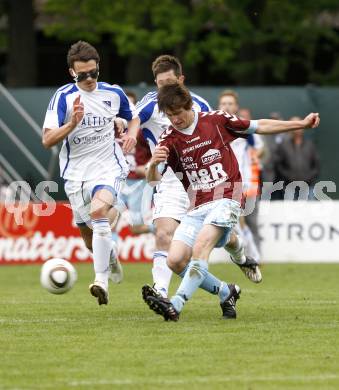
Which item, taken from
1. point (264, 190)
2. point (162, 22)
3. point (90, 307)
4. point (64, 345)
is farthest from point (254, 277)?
point (162, 22)

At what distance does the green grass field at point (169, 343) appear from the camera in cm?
666

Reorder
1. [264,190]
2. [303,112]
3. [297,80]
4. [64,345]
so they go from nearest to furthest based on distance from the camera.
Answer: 1. [64,345]
2. [264,190]
3. [303,112]
4. [297,80]

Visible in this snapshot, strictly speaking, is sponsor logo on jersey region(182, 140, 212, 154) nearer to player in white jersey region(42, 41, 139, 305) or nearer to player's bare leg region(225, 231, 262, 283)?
player's bare leg region(225, 231, 262, 283)

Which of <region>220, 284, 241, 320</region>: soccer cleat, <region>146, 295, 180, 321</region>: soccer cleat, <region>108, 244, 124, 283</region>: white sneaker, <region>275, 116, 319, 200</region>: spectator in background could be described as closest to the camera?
<region>146, 295, 180, 321</region>: soccer cleat

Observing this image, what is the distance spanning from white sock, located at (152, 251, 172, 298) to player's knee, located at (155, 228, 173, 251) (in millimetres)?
58

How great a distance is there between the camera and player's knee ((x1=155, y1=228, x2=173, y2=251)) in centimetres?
1004

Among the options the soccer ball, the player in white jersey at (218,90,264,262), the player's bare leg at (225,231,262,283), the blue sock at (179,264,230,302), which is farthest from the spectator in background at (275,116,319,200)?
the blue sock at (179,264,230,302)

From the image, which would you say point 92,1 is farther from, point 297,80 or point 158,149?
point 158,149

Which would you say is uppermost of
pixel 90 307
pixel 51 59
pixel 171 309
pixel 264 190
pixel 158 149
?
pixel 158 149

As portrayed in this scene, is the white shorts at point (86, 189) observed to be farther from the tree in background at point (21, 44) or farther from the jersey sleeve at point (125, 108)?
the tree in background at point (21, 44)

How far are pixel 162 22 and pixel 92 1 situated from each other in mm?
1938

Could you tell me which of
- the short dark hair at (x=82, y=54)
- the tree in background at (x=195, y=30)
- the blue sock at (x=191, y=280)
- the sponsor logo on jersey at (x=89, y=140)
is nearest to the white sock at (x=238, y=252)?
the blue sock at (x=191, y=280)

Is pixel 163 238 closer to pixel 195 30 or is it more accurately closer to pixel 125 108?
pixel 125 108

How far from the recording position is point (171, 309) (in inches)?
352
